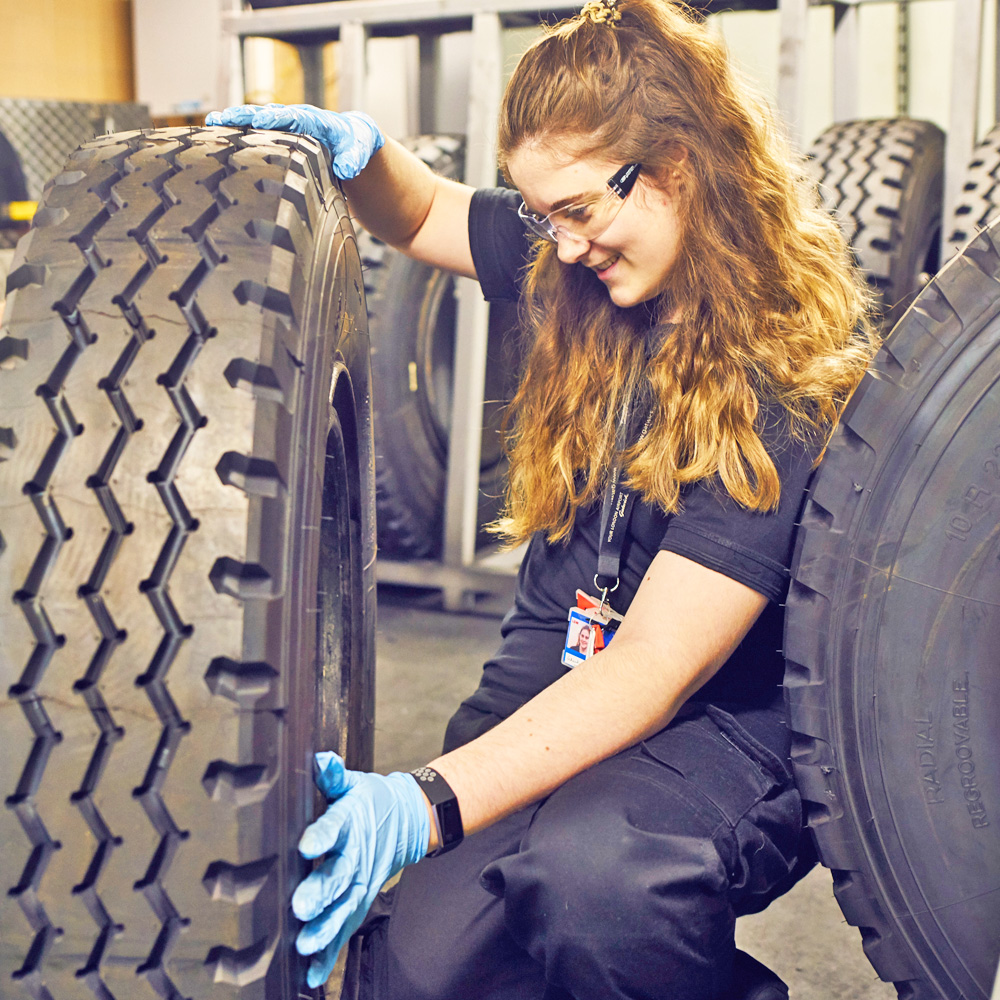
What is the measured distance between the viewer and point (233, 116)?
121cm

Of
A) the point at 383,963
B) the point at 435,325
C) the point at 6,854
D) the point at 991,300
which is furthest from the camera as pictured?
the point at 435,325

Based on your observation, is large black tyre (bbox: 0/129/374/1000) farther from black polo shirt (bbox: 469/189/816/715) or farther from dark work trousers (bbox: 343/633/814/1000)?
black polo shirt (bbox: 469/189/816/715)

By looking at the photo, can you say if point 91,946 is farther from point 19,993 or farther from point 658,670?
point 658,670

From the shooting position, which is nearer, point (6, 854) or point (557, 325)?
point (6, 854)

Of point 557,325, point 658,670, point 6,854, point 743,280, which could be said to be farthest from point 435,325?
point 6,854

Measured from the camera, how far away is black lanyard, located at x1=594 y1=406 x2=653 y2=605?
1.28 m

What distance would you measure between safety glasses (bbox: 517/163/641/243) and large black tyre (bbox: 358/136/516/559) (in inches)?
57.8

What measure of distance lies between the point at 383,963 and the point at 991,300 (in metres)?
1.02

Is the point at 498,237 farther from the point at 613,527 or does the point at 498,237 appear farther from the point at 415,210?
the point at 613,527

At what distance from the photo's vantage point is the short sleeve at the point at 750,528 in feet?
3.76

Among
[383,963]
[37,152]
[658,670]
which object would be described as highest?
[37,152]

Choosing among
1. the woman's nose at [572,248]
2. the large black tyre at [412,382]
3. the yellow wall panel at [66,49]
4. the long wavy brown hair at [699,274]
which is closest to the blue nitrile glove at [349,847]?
the long wavy brown hair at [699,274]

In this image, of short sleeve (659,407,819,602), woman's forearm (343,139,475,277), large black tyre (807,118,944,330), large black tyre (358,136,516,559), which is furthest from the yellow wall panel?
short sleeve (659,407,819,602)

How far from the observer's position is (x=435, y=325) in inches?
121
